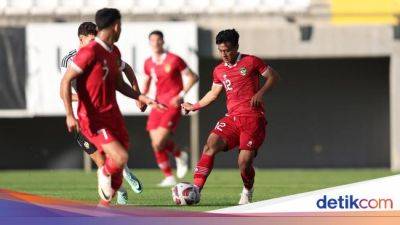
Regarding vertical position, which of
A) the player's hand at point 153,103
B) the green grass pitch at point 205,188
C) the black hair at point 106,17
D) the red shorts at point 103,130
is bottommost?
the green grass pitch at point 205,188

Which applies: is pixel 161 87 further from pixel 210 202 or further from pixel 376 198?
pixel 376 198

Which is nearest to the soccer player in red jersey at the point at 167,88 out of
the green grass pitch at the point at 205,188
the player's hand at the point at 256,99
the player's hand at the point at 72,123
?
the green grass pitch at the point at 205,188

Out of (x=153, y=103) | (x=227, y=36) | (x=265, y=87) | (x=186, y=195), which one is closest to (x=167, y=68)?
(x=265, y=87)

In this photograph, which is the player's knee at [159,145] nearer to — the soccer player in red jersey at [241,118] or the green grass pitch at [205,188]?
the green grass pitch at [205,188]

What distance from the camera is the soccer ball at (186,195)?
14.3 meters

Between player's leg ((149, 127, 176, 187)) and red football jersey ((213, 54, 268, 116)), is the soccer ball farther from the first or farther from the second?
player's leg ((149, 127, 176, 187))

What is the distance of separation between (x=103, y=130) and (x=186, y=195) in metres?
2.14

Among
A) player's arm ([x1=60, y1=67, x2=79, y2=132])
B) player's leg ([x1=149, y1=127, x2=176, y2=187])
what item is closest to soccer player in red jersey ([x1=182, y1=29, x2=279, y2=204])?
player's arm ([x1=60, y1=67, x2=79, y2=132])

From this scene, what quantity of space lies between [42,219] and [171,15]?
20.6m

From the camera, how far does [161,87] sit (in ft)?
71.9

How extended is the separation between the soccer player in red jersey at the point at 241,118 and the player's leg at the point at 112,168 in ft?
7.38

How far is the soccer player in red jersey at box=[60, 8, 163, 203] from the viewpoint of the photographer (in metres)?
12.3

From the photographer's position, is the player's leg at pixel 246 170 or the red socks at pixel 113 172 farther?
the player's leg at pixel 246 170

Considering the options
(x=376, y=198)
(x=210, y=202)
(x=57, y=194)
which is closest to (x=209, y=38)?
(x=57, y=194)
